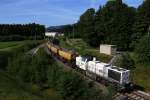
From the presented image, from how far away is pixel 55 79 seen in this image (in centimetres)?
4862

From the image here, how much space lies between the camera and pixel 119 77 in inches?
1852

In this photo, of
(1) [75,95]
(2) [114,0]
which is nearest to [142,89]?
(1) [75,95]

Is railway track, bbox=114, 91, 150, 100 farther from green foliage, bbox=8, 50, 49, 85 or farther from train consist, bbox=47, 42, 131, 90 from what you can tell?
green foliage, bbox=8, 50, 49, 85

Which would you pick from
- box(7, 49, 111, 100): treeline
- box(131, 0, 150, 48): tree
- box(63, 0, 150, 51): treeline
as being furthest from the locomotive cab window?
box(131, 0, 150, 48): tree

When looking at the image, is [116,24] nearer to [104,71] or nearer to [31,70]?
[31,70]

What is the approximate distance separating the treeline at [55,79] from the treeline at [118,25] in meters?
33.6

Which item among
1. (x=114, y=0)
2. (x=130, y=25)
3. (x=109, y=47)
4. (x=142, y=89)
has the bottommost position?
(x=142, y=89)

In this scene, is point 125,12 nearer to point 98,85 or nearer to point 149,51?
point 149,51

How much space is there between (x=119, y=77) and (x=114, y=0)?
70103mm

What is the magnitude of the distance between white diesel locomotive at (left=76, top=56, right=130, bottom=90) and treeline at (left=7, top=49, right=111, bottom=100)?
313 cm

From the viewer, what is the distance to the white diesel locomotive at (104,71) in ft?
154

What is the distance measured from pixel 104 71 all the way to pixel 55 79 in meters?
8.99

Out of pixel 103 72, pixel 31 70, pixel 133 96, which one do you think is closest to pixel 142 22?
pixel 103 72

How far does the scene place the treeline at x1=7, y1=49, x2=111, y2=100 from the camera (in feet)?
130
